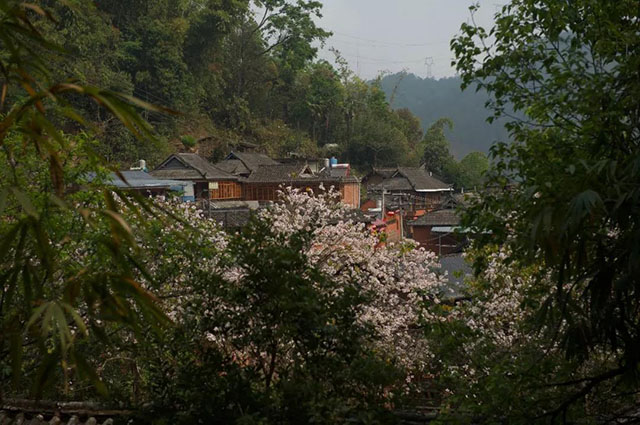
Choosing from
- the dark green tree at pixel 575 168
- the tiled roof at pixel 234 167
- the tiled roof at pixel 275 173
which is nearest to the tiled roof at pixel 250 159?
the tiled roof at pixel 234 167

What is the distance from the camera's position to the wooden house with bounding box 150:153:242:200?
3148 centimetres

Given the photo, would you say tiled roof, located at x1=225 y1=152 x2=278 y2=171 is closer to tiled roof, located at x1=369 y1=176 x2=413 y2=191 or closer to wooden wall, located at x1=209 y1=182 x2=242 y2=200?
wooden wall, located at x1=209 y1=182 x2=242 y2=200

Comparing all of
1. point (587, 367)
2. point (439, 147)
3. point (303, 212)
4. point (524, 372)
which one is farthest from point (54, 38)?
point (439, 147)

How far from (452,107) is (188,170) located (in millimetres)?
87781

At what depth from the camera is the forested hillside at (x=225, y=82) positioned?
3450 centimetres

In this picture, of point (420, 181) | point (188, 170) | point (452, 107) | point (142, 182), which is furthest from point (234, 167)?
point (452, 107)

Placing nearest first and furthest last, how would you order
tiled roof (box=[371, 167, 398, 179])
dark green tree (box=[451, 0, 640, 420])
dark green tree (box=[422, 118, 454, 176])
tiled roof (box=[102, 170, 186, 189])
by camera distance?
1. dark green tree (box=[451, 0, 640, 420])
2. tiled roof (box=[102, 170, 186, 189])
3. tiled roof (box=[371, 167, 398, 179])
4. dark green tree (box=[422, 118, 454, 176])

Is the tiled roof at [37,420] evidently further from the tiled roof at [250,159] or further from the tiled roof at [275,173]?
the tiled roof at [250,159]

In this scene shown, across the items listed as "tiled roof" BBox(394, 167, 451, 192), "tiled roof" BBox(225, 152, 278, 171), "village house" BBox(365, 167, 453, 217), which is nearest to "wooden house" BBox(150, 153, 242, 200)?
"tiled roof" BBox(225, 152, 278, 171)

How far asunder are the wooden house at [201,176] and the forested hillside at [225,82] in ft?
8.44

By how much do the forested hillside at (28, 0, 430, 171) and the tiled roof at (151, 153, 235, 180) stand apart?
7.79 feet

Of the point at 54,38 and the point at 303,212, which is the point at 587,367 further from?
the point at 54,38

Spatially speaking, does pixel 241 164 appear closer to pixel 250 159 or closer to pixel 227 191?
pixel 250 159

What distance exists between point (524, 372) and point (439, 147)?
55535 millimetres
